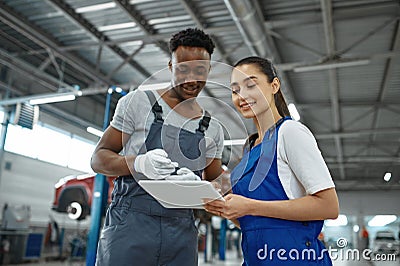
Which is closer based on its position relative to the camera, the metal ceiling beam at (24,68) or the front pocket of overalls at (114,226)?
the front pocket of overalls at (114,226)

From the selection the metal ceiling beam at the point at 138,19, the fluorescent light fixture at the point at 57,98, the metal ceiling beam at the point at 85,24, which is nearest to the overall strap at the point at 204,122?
the metal ceiling beam at the point at 138,19

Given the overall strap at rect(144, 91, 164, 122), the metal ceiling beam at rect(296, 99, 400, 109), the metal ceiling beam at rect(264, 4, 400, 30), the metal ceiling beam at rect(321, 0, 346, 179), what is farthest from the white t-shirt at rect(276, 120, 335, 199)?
the metal ceiling beam at rect(296, 99, 400, 109)

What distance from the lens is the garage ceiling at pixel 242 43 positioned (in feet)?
15.3

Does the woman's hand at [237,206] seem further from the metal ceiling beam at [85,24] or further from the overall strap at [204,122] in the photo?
the metal ceiling beam at [85,24]

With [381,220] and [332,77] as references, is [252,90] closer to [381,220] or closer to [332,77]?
[381,220]

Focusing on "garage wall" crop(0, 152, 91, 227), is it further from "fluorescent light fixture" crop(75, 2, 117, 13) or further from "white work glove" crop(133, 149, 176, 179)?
"white work glove" crop(133, 149, 176, 179)

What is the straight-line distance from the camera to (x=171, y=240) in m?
1.12

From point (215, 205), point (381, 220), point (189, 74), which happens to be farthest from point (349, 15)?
point (215, 205)

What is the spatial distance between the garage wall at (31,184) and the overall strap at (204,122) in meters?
6.90

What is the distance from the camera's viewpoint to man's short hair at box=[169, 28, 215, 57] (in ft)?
3.65

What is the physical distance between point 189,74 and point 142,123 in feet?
0.70

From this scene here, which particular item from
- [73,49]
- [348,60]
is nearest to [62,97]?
[73,49]

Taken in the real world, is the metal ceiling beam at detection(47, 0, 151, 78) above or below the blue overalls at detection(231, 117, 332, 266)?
above

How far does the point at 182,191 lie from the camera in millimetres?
835
